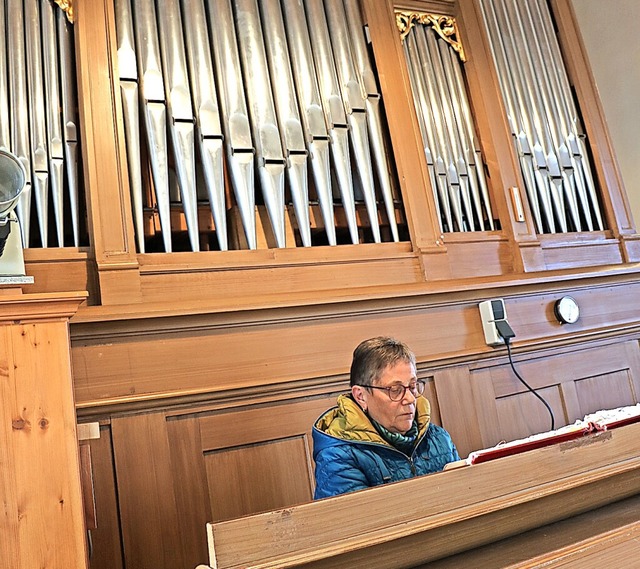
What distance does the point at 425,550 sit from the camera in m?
1.04

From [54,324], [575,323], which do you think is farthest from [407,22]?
[54,324]

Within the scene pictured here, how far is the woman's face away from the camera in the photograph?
230cm

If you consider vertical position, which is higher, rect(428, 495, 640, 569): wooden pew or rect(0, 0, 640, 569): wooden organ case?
rect(0, 0, 640, 569): wooden organ case

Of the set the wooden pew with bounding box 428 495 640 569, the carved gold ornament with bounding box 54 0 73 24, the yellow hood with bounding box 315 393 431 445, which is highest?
the carved gold ornament with bounding box 54 0 73 24

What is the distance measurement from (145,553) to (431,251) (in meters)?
1.80

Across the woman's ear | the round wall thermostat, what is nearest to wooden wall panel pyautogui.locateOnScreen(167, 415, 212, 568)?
the woman's ear

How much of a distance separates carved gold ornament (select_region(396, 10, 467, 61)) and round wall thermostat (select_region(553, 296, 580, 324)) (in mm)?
1461

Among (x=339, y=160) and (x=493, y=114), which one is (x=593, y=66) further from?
(x=339, y=160)

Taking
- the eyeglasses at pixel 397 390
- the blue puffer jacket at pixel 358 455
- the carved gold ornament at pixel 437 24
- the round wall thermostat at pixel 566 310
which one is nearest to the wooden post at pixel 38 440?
the blue puffer jacket at pixel 358 455

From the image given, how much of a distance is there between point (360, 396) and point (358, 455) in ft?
0.78

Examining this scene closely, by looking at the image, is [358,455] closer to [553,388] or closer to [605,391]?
[553,388]

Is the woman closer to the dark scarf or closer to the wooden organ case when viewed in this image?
the dark scarf

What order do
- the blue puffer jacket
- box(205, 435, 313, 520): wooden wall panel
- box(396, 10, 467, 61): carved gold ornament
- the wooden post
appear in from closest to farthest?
1. the wooden post
2. the blue puffer jacket
3. box(205, 435, 313, 520): wooden wall panel
4. box(396, 10, 467, 61): carved gold ornament

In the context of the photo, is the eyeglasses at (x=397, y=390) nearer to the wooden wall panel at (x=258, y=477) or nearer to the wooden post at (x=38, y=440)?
the wooden wall panel at (x=258, y=477)
